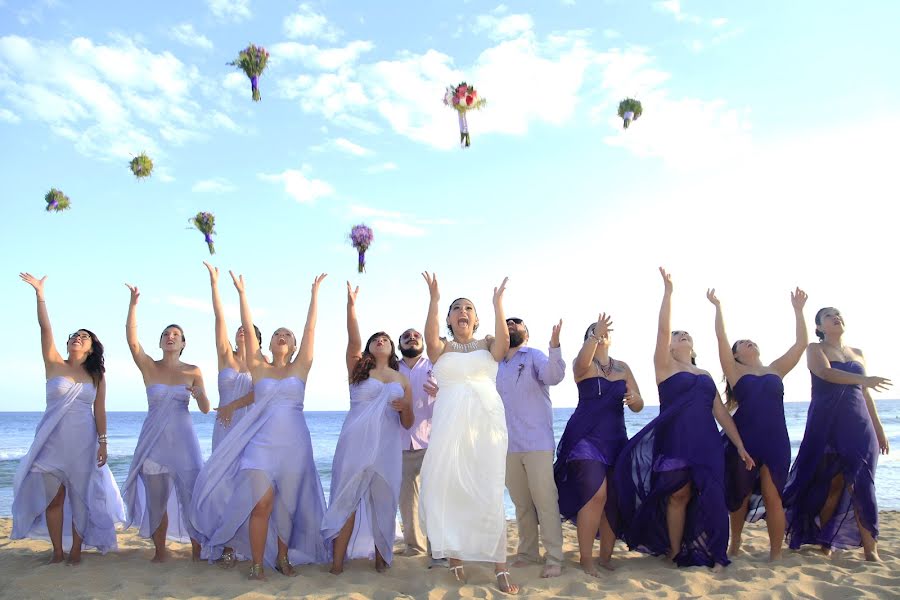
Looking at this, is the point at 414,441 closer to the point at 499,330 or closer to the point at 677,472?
the point at 499,330

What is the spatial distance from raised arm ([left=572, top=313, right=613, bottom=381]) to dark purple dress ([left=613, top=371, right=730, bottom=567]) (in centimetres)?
76

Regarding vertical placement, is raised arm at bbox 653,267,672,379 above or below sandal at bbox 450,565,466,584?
above

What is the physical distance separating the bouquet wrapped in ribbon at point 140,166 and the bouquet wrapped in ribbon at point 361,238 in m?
2.78

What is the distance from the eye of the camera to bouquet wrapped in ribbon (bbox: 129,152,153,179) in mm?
8516

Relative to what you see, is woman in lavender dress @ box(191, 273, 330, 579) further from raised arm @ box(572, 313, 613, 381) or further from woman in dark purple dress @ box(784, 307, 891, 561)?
woman in dark purple dress @ box(784, 307, 891, 561)

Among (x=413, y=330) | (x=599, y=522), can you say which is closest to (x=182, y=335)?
(x=413, y=330)

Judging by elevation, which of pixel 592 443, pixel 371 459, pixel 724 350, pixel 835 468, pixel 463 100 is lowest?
pixel 835 468

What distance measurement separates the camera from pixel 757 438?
652 centimetres

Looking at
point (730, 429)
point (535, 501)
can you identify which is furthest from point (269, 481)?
point (730, 429)

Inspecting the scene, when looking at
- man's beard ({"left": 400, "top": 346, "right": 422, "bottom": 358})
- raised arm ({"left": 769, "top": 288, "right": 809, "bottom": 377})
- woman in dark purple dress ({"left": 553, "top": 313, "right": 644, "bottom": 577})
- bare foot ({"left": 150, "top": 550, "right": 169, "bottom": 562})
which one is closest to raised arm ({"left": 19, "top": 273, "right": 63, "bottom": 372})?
bare foot ({"left": 150, "top": 550, "right": 169, "bottom": 562})

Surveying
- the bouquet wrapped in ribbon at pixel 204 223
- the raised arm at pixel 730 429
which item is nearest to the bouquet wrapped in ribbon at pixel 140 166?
the bouquet wrapped in ribbon at pixel 204 223

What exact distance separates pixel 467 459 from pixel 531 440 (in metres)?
0.90

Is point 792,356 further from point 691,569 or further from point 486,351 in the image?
point 486,351

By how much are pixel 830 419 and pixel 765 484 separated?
107 cm
